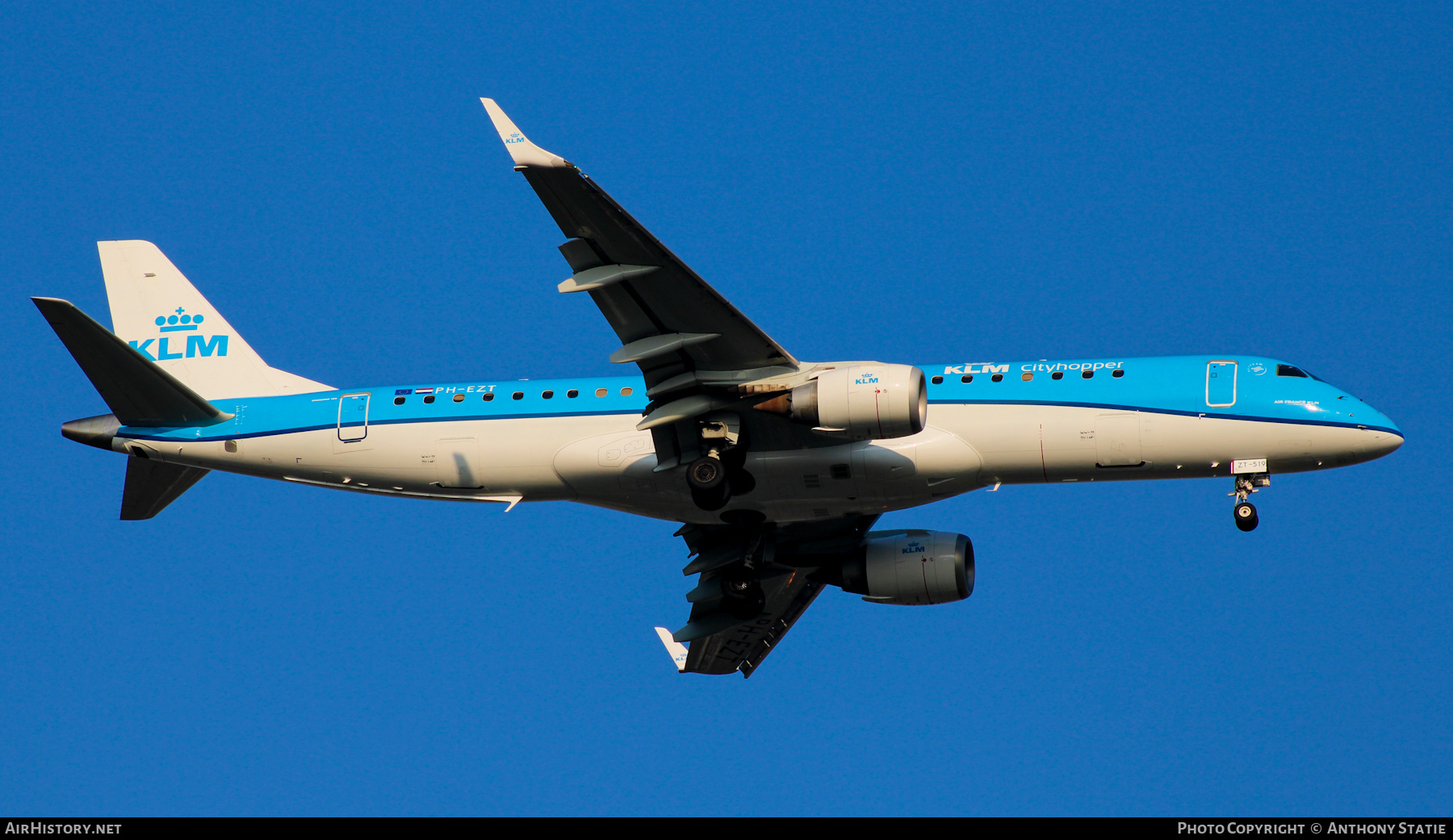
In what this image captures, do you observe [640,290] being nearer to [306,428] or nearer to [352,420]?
[352,420]

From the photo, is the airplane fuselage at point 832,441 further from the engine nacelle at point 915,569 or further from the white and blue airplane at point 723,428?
the engine nacelle at point 915,569

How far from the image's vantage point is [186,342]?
123ft

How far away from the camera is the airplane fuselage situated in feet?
104

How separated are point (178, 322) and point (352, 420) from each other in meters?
6.36

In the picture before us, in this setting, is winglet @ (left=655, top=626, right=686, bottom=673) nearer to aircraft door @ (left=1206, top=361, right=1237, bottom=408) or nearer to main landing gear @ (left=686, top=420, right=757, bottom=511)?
main landing gear @ (left=686, top=420, right=757, bottom=511)

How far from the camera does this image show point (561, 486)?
34031 mm

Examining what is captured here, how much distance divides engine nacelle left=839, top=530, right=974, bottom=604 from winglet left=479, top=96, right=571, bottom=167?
14.6m

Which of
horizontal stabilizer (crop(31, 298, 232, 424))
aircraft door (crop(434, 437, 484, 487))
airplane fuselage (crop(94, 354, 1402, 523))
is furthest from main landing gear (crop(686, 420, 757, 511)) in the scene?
horizontal stabilizer (crop(31, 298, 232, 424))

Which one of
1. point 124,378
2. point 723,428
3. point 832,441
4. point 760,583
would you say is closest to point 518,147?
point 723,428

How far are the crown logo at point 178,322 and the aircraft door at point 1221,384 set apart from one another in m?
24.2

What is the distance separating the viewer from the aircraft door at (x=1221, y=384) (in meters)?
31.8

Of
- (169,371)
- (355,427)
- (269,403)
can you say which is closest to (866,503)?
(355,427)

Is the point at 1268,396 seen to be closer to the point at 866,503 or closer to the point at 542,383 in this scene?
the point at 866,503

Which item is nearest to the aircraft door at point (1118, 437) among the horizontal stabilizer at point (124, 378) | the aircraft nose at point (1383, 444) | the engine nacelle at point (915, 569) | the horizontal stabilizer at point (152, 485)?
the aircraft nose at point (1383, 444)
